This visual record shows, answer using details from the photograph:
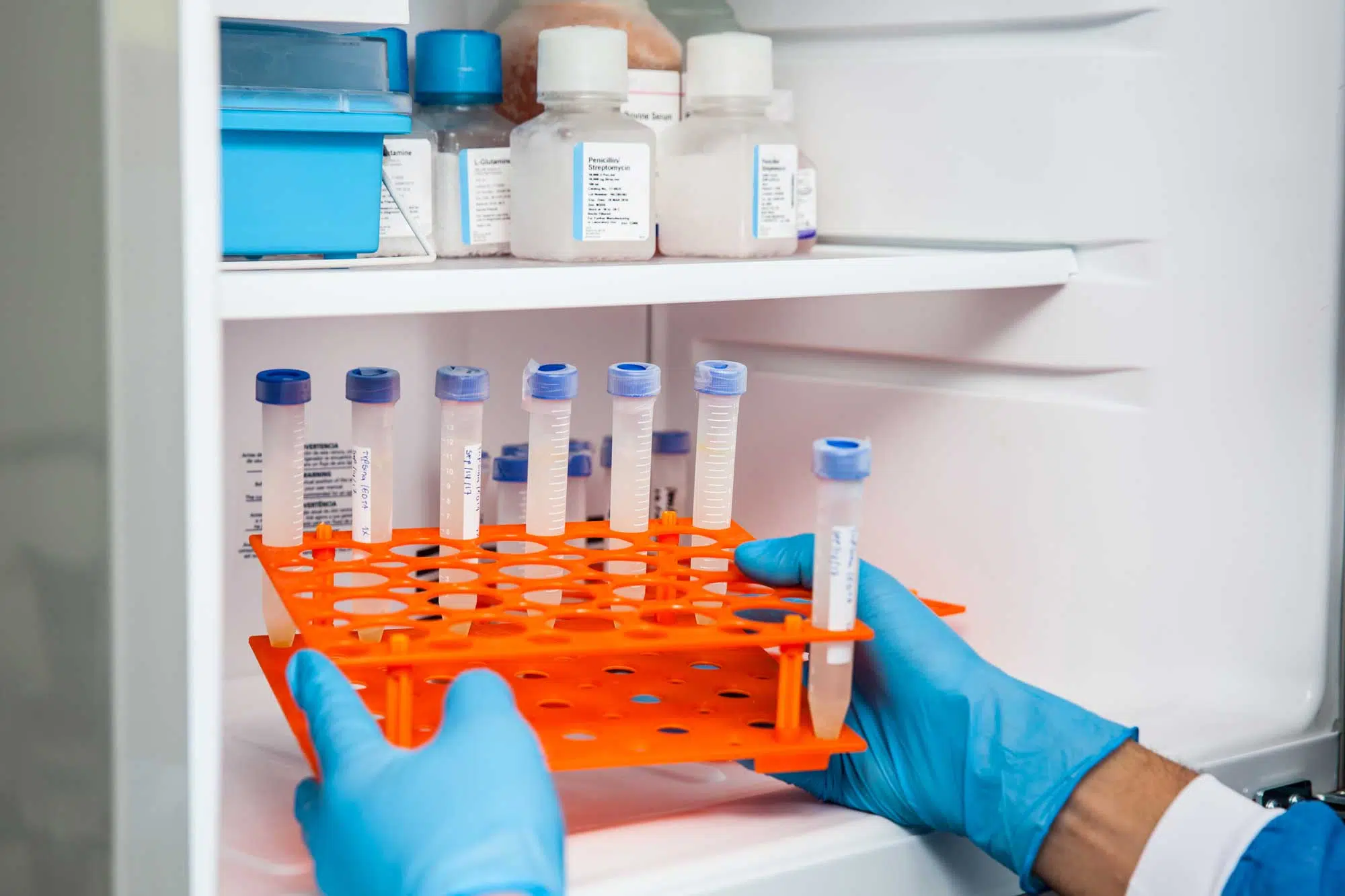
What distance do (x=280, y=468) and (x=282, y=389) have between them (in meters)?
0.06

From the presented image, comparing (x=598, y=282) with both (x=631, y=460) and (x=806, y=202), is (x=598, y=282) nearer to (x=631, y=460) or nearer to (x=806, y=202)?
(x=631, y=460)

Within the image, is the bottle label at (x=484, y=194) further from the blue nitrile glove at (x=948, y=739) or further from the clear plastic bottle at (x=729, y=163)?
the blue nitrile glove at (x=948, y=739)

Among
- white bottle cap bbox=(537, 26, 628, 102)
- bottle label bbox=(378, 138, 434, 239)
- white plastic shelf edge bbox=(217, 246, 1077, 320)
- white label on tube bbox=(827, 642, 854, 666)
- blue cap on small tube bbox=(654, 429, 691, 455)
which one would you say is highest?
white bottle cap bbox=(537, 26, 628, 102)

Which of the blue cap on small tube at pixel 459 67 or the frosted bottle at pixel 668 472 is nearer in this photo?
the blue cap on small tube at pixel 459 67

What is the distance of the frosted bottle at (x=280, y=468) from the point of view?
3.11ft

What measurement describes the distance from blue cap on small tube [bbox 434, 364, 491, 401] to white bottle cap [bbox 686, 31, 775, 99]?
0.93 feet

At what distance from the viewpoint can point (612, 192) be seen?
37.4 inches

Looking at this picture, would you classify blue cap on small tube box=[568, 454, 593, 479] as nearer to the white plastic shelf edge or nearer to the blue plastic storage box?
the white plastic shelf edge

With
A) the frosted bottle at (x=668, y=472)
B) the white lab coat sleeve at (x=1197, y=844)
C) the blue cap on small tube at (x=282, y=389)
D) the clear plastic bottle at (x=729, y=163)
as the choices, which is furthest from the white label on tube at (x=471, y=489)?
the white lab coat sleeve at (x=1197, y=844)

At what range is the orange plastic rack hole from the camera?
2.56 feet

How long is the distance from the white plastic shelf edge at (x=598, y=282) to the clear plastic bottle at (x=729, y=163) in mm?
45

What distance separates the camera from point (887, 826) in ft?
2.84

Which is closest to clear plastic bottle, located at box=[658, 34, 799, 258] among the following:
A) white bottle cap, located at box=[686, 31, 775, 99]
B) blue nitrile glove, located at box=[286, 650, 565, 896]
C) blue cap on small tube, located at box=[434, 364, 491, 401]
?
white bottle cap, located at box=[686, 31, 775, 99]

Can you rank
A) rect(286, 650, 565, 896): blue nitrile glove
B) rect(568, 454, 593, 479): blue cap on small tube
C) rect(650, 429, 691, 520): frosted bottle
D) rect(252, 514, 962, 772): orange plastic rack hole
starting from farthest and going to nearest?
1. rect(650, 429, 691, 520): frosted bottle
2. rect(568, 454, 593, 479): blue cap on small tube
3. rect(252, 514, 962, 772): orange plastic rack hole
4. rect(286, 650, 565, 896): blue nitrile glove
